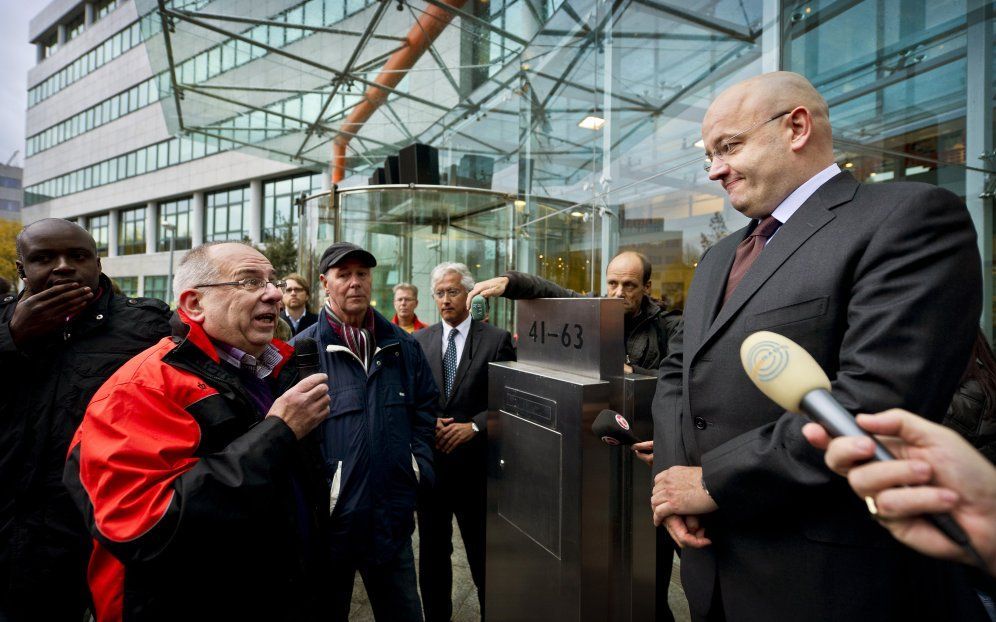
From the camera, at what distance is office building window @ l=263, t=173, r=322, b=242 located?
23.0 metres

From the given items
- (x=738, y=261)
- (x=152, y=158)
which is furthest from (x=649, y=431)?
(x=152, y=158)

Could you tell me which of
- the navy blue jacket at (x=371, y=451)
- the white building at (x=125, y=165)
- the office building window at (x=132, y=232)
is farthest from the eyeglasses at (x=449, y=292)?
the office building window at (x=132, y=232)

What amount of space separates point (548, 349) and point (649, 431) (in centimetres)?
59

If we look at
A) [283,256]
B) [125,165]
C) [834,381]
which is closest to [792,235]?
[834,381]

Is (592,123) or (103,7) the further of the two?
(103,7)

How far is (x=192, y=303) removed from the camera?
1808mm

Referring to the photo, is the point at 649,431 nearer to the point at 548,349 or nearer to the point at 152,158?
the point at 548,349

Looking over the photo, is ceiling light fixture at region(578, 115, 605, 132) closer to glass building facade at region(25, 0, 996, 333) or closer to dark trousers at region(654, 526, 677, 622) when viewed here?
glass building facade at region(25, 0, 996, 333)

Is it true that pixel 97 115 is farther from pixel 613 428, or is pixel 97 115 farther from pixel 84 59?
pixel 613 428

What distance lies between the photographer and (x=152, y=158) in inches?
1073

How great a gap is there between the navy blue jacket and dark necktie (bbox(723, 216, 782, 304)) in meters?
1.58

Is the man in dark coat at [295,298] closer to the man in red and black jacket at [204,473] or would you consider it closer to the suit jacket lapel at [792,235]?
the man in red and black jacket at [204,473]

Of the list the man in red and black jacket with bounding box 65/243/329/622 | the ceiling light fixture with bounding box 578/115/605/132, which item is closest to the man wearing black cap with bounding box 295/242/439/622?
the man in red and black jacket with bounding box 65/243/329/622

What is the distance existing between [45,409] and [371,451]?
4.40ft
